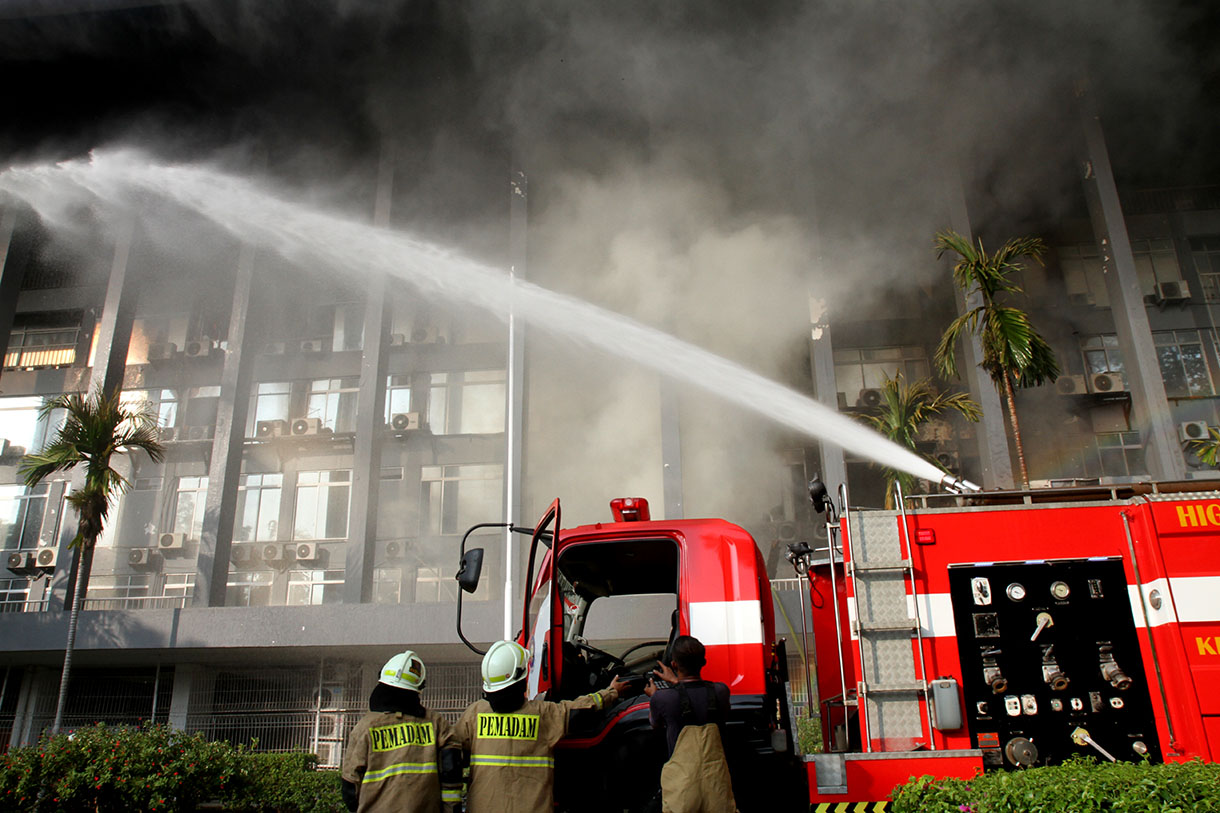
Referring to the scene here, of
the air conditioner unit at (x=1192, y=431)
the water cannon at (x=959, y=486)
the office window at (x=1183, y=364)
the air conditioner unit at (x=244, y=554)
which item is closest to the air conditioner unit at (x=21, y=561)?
the air conditioner unit at (x=244, y=554)

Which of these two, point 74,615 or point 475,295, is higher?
point 475,295

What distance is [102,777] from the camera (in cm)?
745

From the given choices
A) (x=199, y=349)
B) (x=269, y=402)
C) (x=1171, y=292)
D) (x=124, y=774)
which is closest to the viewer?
(x=124, y=774)

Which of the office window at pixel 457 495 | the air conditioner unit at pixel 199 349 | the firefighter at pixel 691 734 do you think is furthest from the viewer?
the air conditioner unit at pixel 199 349

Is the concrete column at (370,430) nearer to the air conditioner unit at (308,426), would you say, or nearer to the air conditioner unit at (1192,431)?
the air conditioner unit at (308,426)

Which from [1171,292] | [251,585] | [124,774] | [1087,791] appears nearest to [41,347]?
[251,585]

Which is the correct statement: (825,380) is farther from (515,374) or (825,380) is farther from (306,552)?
(306,552)

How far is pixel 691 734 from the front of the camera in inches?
148

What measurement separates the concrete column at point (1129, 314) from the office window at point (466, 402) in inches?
607

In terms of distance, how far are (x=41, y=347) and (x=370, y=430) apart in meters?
13.1

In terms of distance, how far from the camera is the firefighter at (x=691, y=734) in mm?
3680

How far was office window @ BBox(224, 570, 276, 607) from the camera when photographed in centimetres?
2275

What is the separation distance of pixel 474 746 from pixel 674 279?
1717 cm

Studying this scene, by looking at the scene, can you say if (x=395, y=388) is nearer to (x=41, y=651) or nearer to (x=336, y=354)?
(x=336, y=354)
